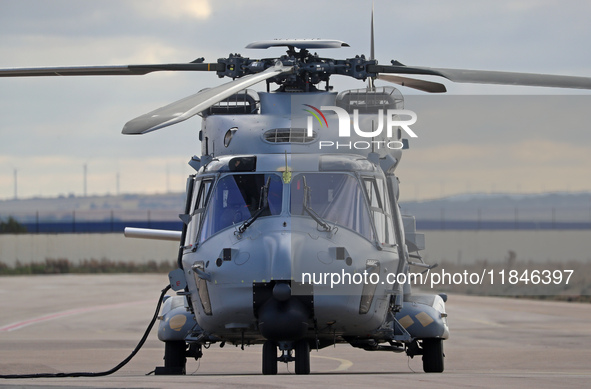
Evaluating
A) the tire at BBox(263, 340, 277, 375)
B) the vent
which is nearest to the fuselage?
the vent

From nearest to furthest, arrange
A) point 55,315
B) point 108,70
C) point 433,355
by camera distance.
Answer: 1. point 108,70
2. point 433,355
3. point 55,315

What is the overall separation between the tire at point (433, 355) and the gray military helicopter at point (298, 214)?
0.01m

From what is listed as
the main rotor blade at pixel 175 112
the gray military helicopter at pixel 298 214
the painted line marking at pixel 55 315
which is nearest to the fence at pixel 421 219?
the gray military helicopter at pixel 298 214

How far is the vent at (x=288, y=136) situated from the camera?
1205 centimetres

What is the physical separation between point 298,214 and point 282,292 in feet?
3.65

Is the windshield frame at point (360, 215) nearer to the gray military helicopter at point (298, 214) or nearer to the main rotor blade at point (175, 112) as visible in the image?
the gray military helicopter at point (298, 214)

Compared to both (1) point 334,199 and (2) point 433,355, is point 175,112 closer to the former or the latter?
(1) point 334,199

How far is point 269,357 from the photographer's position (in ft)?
36.4

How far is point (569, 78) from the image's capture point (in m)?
11.4

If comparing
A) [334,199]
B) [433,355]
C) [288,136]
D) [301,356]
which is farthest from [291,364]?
[334,199]

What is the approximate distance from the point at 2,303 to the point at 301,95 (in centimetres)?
2118

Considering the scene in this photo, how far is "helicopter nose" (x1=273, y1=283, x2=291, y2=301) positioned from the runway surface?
77 centimetres

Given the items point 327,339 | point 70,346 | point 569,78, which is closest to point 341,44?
point 569,78

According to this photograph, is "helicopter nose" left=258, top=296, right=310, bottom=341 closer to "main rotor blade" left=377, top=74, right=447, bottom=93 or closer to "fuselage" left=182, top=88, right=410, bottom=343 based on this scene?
"fuselage" left=182, top=88, right=410, bottom=343
